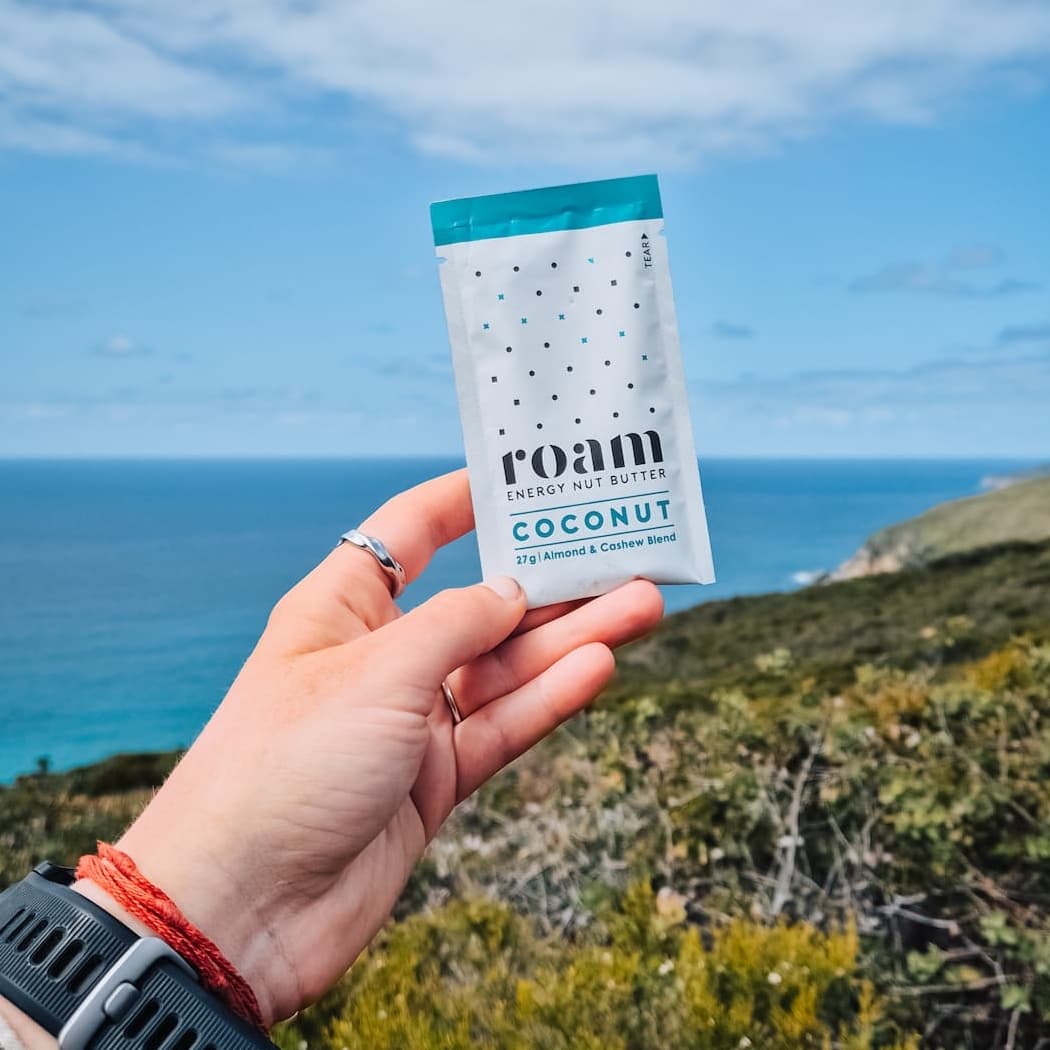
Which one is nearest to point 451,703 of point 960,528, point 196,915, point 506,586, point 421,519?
point 506,586

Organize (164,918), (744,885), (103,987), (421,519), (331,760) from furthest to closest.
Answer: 1. (744,885)
2. (421,519)
3. (331,760)
4. (164,918)
5. (103,987)

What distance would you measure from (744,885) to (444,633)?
6.82 feet

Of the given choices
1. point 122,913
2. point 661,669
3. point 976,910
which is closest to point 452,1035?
point 122,913

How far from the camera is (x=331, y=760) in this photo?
174cm

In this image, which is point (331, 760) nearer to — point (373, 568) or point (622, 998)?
point (373, 568)

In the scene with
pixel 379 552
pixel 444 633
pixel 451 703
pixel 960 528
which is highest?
pixel 379 552

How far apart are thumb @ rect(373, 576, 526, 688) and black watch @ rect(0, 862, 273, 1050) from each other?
0.55 metres

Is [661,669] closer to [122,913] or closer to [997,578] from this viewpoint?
[997,578]

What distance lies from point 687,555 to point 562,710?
1.32 ft

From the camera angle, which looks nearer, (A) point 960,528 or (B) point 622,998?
(B) point 622,998

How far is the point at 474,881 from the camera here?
374 cm

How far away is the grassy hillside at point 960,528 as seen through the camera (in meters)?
19.4

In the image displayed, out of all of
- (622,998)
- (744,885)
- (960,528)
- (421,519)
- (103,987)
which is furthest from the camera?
(960,528)

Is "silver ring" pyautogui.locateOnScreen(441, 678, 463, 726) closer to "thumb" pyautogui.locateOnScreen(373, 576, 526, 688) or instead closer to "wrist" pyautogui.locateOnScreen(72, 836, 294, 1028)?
"thumb" pyautogui.locateOnScreen(373, 576, 526, 688)
